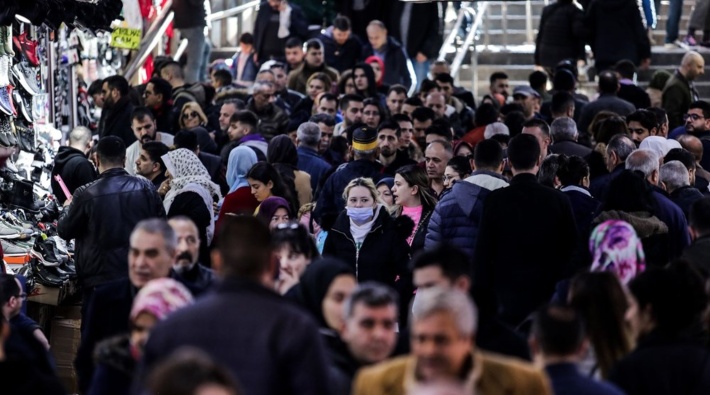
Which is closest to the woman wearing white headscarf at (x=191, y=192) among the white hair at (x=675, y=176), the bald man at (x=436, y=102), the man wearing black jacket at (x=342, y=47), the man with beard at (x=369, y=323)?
the white hair at (x=675, y=176)

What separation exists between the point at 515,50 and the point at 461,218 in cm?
1306

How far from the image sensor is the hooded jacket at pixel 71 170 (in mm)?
13781

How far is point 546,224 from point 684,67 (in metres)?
8.44

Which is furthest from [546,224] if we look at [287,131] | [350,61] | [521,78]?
[521,78]

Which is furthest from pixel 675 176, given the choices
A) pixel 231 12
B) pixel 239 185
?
pixel 231 12

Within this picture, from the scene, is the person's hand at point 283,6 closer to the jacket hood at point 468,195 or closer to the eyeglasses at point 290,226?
the jacket hood at point 468,195

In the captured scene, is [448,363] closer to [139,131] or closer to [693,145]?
[693,145]

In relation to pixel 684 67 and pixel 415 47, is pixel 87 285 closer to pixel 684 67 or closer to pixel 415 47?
pixel 684 67

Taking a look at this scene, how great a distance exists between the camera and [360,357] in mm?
7129

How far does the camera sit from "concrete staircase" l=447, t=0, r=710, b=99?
899 inches

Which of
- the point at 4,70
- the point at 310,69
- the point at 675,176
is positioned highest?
the point at 4,70

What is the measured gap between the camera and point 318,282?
313 inches

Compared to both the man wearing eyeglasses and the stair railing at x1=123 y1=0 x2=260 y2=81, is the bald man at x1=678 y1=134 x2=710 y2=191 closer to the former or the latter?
the man wearing eyeglasses

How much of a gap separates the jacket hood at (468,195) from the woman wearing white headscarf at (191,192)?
1.91 meters
